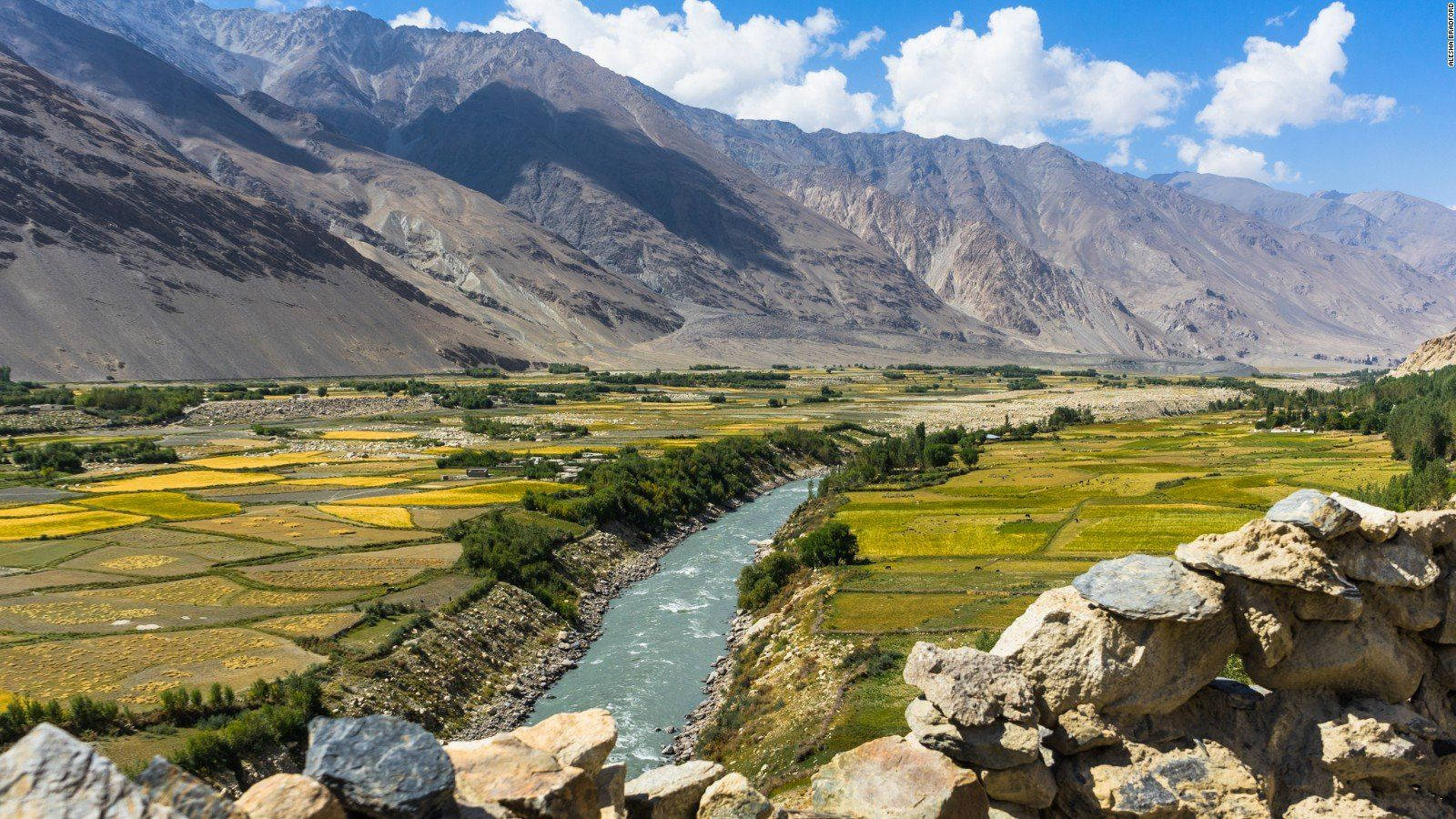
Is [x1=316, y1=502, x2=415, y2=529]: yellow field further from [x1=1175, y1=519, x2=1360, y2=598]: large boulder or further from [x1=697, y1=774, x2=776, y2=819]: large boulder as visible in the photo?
[x1=1175, y1=519, x2=1360, y2=598]: large boulder

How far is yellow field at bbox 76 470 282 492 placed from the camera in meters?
65.3

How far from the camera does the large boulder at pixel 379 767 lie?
7254 mm

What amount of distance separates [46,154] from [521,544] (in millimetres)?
213086

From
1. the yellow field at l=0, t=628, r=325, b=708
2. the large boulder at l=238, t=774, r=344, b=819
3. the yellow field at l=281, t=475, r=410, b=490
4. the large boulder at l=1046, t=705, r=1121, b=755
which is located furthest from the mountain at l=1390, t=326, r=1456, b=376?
the large boulder at l=238, t=774, r=344, b=819

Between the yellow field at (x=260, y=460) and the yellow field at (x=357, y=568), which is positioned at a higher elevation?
the yellow field at (x=357, y=568)

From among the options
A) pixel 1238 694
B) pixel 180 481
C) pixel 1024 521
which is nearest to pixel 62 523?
pixel 180 481

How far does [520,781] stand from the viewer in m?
8.50

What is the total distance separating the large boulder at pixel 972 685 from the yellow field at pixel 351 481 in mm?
66730

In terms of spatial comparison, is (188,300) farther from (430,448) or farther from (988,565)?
(988,565)

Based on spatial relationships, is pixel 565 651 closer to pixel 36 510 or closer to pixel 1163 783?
pixel 1163 783

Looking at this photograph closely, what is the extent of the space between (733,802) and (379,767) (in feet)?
13.9

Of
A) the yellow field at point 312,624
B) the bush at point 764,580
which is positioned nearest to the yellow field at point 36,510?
the yellow field at point 312,624

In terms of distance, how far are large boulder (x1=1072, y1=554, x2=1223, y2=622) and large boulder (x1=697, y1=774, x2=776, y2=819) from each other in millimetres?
4630

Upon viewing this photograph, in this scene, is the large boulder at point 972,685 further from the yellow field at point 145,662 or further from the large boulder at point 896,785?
the yellow field at point 145,662
